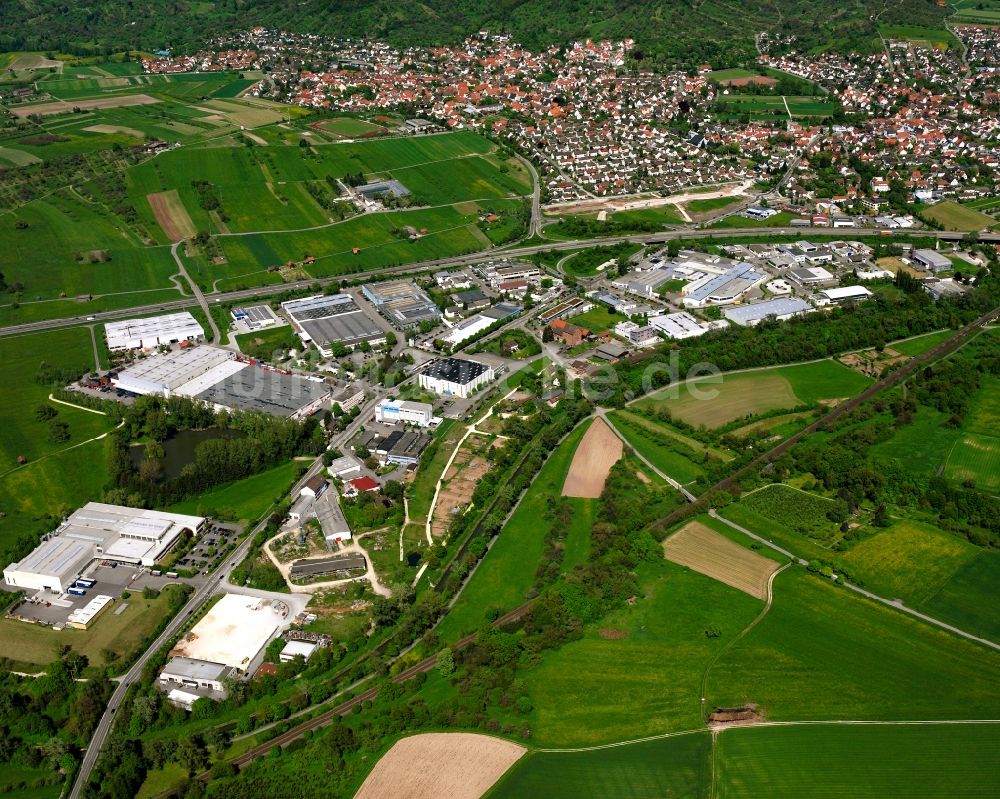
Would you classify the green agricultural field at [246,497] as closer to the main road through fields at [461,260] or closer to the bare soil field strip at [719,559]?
the bare soil field strip at [719,559]

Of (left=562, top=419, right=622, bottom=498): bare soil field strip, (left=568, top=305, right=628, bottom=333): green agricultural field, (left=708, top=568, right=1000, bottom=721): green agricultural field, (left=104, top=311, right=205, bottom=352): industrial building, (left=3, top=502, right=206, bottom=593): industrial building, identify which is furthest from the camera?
(left=568, top=305, right=628, bottom=333): green agricultural field

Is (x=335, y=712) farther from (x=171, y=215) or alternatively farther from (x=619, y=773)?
(x=171, y=215)

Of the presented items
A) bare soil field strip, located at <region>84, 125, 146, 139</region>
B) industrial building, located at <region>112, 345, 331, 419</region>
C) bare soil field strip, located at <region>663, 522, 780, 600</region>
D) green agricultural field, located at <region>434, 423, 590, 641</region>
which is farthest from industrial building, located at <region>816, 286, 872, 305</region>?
bare soil field strip, located at <region>84, 125, 146, 139</region>

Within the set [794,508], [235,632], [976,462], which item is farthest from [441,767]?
[976,462]

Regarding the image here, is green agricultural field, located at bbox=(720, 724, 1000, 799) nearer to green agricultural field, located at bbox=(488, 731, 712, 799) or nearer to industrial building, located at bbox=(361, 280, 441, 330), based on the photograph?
green agricultural field, located at bbox=(488, 731, 712, 799)

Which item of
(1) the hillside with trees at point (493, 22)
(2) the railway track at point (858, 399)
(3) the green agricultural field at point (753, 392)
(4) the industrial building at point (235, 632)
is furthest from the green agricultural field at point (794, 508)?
(1) the hillside with trees at point (493, 22)

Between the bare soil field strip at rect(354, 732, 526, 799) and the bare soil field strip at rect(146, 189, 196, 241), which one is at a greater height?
the bare soil field strip at rect(146, 189, 196, 241)
